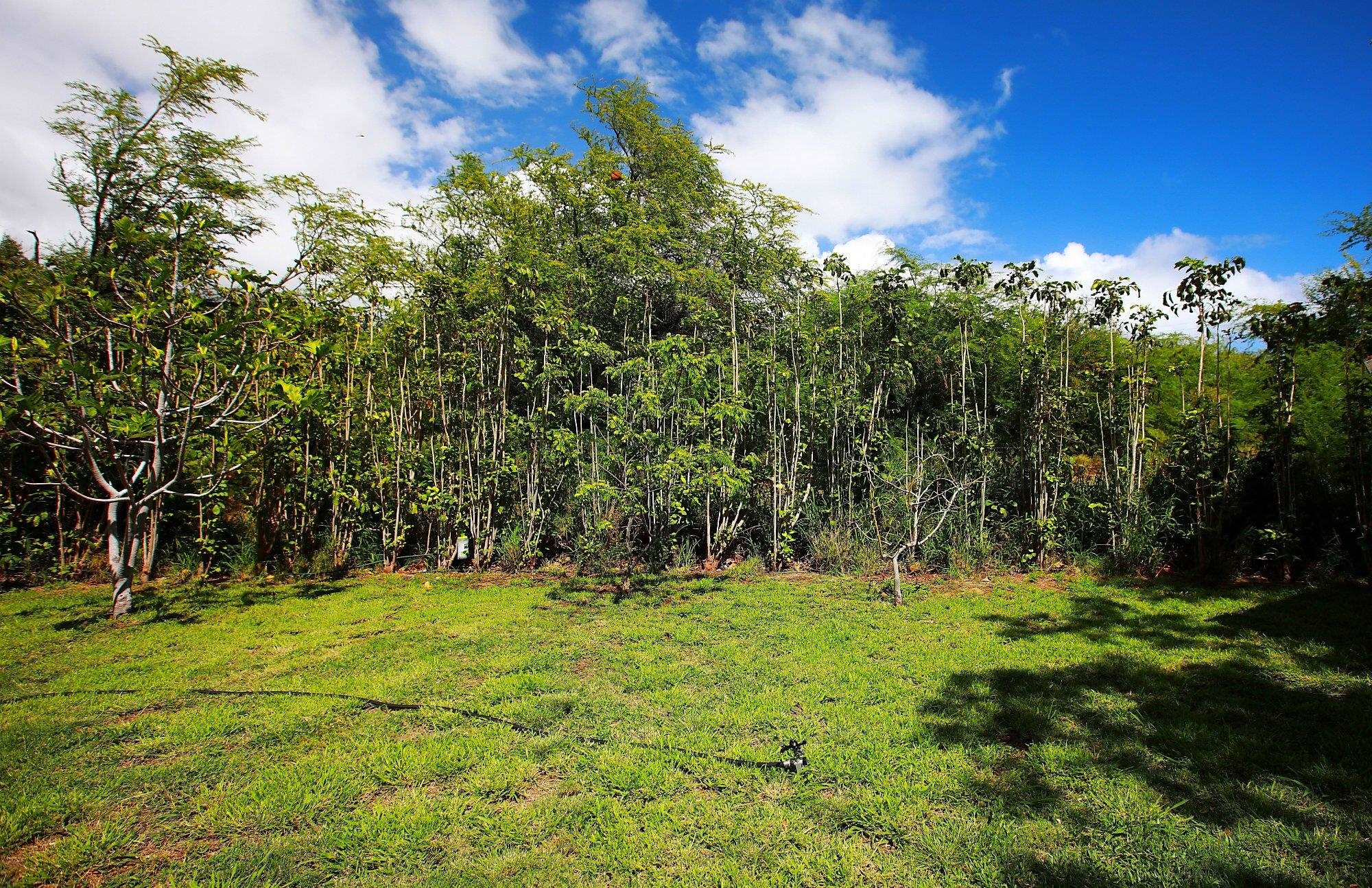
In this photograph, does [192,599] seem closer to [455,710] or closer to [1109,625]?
[455,710]

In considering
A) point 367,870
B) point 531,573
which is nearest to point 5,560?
point 531,573

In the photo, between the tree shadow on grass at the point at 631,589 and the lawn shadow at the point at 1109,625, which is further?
the tree shadow on grass at the point at 631,589

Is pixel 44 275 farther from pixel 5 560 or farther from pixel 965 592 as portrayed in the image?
pixel 965 592

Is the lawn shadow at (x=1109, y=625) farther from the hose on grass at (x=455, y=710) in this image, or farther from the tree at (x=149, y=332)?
the tree at (x=149, y=332)

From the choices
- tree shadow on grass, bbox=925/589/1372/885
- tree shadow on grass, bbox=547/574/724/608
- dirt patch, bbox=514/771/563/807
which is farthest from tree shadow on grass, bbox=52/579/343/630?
tree shadow on grass, bbox=925/589/1372/885

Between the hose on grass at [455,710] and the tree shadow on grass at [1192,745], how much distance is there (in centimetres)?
77

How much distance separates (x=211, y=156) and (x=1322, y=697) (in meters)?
10.4

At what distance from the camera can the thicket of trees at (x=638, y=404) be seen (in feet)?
19.5

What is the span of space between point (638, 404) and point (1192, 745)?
528 centimetres

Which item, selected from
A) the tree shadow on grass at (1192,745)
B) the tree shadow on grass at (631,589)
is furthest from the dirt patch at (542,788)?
the tree shadow on grass at (631,589)

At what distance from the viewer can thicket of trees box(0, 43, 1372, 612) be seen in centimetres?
593

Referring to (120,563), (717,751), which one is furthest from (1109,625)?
(120,563)

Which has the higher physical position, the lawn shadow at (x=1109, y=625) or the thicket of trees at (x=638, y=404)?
the thicket of trees at (x=638, y=404)

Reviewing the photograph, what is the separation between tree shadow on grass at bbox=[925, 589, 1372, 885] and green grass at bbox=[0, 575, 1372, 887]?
1cm
